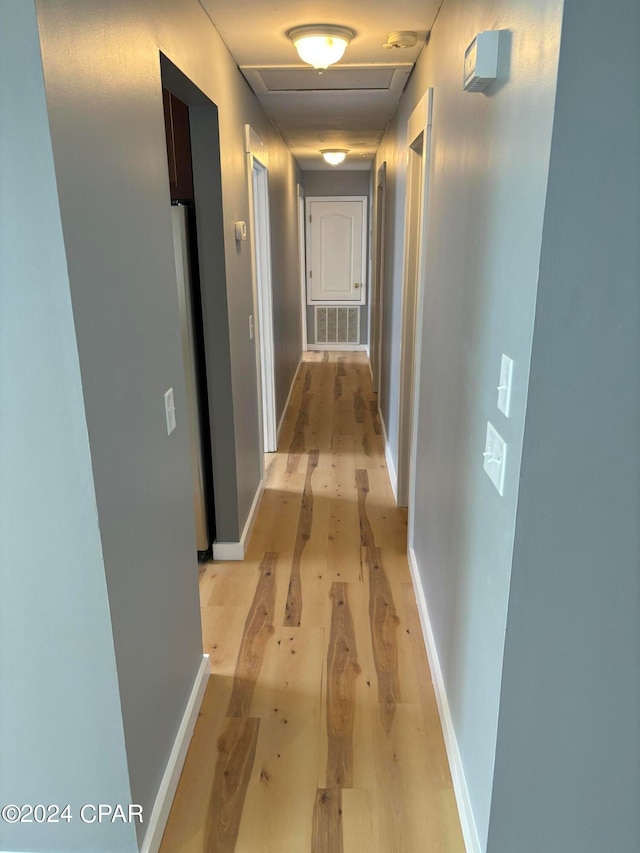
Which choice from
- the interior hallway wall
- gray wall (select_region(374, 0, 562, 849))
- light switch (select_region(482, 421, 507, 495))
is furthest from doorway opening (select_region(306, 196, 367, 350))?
light switch (select_region(482, 421, 507, 495))

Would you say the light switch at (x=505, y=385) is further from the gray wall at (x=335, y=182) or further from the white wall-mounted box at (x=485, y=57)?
the gray wall at (x=335, y=182)

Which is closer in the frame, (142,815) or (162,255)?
(142,815)

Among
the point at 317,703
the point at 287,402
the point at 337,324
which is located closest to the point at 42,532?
the point at 317,703

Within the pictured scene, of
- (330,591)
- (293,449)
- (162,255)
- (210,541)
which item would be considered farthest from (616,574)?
(293,449)

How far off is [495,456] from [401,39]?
1984 millimetres

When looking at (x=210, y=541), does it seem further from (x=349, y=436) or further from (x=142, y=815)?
(x=349, y=436)

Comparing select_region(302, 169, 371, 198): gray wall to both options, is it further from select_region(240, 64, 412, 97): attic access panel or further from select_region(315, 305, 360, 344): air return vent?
select_region(240, 64, 412, 97): attic access panel

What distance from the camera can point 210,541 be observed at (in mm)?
3047

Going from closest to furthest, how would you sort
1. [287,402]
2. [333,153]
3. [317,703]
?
[317,703], [333,153], [287,402]

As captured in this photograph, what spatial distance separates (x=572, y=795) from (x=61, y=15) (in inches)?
74.3

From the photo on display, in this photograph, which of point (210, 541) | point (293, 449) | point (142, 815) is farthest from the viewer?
point (293, 449)

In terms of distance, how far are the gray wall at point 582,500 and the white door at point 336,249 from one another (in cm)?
708

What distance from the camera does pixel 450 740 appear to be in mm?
1831

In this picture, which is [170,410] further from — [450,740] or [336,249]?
[336,249]
